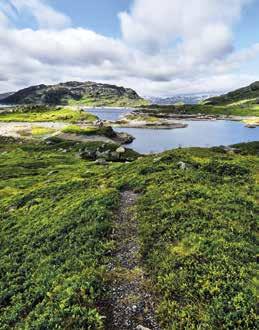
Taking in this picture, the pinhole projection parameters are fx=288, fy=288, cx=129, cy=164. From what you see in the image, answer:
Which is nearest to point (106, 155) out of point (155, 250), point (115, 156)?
point (115, 156)

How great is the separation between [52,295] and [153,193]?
40.1 feet

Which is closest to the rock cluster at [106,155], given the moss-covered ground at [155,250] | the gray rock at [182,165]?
the gray rock at [182,165]

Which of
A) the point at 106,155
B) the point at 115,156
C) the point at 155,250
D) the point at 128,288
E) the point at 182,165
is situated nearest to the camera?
the point at 128,288

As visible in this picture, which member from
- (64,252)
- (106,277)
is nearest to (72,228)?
(64,252)

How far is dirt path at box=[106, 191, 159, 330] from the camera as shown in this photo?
12051 millimetres

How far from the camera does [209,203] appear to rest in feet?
70.2

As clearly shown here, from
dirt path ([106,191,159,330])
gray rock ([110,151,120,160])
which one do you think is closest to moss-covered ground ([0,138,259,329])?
dirt path ([106,191,159,330])

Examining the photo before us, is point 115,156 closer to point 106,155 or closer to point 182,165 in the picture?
point 106,155

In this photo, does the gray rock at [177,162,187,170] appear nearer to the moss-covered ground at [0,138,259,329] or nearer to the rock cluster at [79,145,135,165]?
the moss-covered ground at [0,138,259,329]

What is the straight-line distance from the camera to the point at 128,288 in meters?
13.9

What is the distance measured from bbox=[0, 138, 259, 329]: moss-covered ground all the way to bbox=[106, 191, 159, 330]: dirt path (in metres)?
0.44

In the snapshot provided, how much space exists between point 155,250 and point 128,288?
3168 mm

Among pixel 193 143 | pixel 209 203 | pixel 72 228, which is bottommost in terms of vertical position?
pixel 193 143

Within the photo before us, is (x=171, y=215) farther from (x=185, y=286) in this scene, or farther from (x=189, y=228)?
(x=185, y=286)
